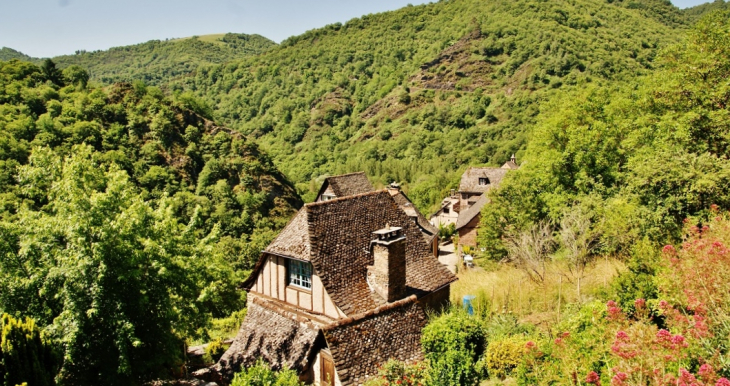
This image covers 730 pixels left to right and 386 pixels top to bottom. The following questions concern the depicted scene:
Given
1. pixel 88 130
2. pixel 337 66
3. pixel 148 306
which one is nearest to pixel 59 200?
pixel 148 306

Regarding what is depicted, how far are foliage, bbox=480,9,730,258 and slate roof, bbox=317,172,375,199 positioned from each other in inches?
360

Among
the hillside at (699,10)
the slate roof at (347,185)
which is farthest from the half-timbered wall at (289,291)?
the hillside at (699,10)

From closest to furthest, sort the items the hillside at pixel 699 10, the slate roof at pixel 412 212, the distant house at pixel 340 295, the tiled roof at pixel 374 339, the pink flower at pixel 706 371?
the pink flower at pixel 706 371, the tiled roof at pixel 374 339, the distant house at pixel 340 295, the slate roof at pixel 412 212, the hillside at pixel 699 10

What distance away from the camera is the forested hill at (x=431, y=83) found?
103 metres

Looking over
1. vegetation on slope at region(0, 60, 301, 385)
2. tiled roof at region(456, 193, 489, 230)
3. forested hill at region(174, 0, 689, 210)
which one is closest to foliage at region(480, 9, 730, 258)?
vegetation on slope at region(0, 60, 301, 385)

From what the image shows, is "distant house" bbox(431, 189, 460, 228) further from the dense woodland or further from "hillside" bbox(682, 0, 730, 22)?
"hillside" bbox(682, 0, 730, 22)

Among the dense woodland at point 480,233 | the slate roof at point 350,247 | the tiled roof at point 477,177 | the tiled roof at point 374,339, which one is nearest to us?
the dense woodland at point 480,233

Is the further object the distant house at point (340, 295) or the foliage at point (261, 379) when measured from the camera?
the distant house at point (340, 295)

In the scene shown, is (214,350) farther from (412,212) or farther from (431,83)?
(431,83)

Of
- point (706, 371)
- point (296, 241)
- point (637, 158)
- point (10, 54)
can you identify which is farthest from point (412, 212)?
point (10, 54)

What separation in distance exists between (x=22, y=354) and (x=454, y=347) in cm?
950

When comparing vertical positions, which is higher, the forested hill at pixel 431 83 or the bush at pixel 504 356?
the forested hill at pixel 431 83

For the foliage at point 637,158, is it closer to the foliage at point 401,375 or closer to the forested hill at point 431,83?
the foliage at point 401,375

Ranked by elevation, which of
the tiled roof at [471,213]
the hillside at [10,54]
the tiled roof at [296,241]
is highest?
the hillside at [10,54]
